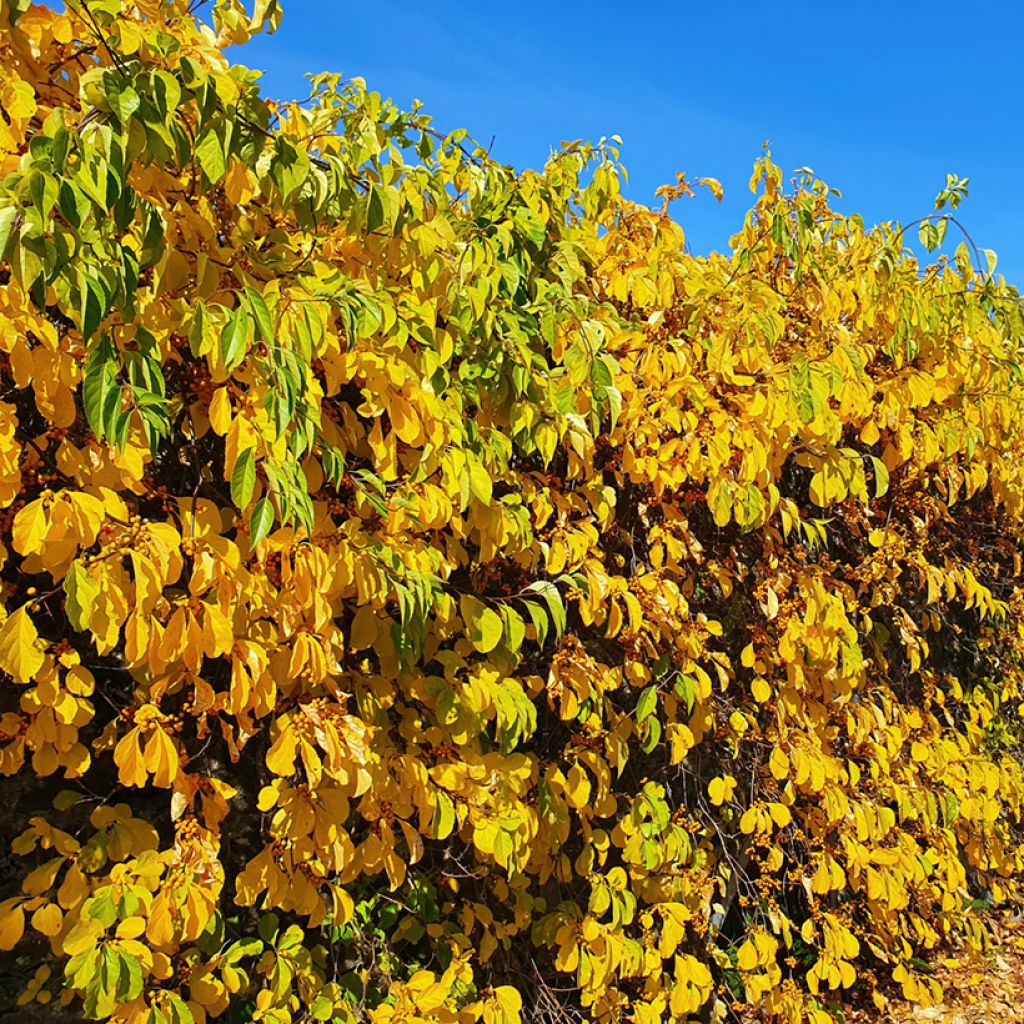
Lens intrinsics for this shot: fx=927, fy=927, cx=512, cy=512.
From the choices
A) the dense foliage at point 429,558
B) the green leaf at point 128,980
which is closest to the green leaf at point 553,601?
the dense foliage at point 429,558

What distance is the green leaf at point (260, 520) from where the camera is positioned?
56.4 inches

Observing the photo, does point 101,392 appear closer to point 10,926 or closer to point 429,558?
point 429,558

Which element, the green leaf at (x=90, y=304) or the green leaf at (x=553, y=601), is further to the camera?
the green leaf at (x=553, y=601)

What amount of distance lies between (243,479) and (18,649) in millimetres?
429

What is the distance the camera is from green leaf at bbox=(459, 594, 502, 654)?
6.41 ft

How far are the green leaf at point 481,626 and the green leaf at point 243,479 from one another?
0.60 m

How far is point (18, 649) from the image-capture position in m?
1.44

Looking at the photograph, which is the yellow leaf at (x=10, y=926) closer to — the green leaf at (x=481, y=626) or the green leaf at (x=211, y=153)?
the green leaf at (x=481, y=626)

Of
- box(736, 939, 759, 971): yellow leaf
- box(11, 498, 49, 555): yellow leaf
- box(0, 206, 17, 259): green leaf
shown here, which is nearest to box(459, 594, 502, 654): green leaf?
box(11, 498, 49, 555): yellow leaf

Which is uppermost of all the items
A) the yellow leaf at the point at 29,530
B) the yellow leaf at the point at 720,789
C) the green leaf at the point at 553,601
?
the green leaf at the point at 553,601

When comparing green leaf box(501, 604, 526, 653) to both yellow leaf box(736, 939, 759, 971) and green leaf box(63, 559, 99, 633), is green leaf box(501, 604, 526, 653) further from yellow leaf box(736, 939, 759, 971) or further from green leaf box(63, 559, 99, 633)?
yellow leaf box(736, 939, 759, 971)

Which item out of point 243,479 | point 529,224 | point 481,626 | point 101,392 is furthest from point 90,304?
point 529,224

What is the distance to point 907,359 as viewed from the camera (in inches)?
121

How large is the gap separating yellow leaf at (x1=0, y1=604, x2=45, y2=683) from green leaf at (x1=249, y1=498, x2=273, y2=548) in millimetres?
370
